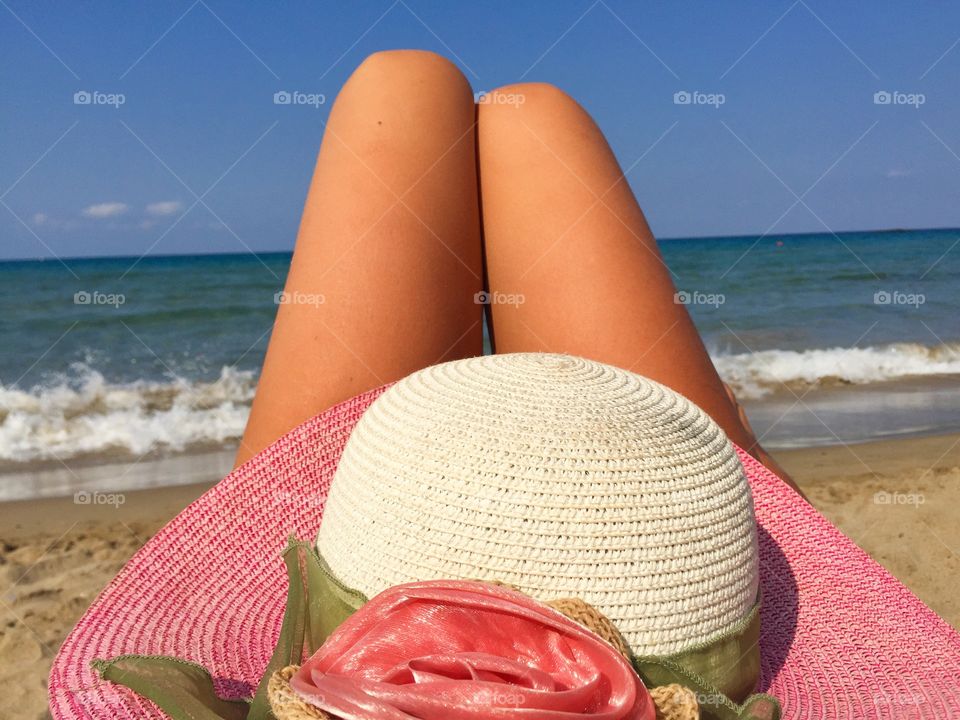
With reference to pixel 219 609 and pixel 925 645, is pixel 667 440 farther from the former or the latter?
pixel 219 609

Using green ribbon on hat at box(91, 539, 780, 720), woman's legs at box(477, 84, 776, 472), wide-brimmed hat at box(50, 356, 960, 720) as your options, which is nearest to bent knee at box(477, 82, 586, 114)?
woman's legs at box(477, 84, 776, 472)

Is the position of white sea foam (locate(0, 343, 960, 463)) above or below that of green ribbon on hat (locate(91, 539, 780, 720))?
below

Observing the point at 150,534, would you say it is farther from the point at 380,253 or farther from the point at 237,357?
the point at 237,357

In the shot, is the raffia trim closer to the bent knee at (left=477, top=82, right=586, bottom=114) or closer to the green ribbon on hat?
the green ribbon on hat

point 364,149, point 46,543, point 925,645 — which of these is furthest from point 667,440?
point 46,543

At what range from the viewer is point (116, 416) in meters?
5.30

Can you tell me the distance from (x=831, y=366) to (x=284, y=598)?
22.4ft

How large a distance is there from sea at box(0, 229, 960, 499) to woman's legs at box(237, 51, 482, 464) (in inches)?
20.9

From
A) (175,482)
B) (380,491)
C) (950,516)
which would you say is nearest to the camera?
(380,491)

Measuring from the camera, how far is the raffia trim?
82 cm

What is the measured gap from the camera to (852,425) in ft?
17.2

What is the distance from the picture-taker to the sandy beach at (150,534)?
2574 millimetres

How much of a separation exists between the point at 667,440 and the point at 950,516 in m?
3.18

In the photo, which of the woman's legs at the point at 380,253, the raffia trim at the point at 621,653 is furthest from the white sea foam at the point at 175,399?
the raffia trim at the point at 621,653
